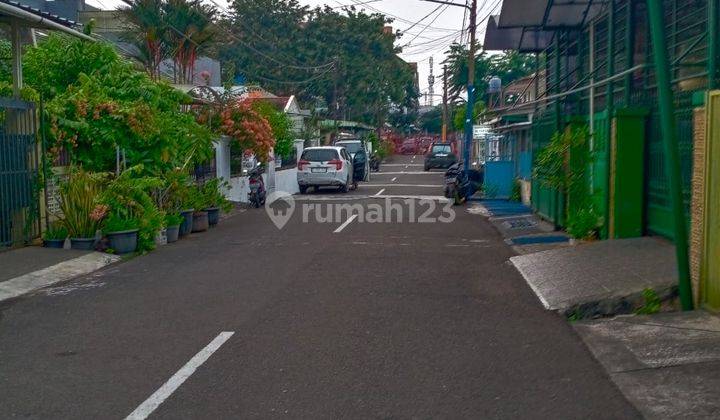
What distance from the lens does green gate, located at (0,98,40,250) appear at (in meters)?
13.3

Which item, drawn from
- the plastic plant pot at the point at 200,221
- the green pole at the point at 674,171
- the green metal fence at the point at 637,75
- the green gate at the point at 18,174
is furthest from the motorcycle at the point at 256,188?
the green pole at the point at 674,171

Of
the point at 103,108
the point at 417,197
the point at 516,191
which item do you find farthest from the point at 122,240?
the point at 417,197

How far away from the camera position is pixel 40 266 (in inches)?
481

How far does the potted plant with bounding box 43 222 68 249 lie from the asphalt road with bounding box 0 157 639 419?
1.41 metres

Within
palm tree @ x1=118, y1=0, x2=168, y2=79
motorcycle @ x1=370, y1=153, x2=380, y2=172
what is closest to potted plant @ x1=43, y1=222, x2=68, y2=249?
palm tree @ x1=118, y1=0, x2=168, y2=79

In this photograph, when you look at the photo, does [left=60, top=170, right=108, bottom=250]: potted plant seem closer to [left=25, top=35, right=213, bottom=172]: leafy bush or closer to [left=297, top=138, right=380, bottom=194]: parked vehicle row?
[left=25, top=35, right=213, bottom=172]: leafy bush

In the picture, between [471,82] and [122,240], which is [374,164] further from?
[122,240]

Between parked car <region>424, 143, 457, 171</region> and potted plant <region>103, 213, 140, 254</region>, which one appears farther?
parked car <region>424, 143, 457, 171</region>

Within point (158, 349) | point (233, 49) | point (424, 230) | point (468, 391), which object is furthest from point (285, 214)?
point (233, 49)

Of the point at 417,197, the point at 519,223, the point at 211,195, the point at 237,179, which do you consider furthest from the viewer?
the point at 417,197

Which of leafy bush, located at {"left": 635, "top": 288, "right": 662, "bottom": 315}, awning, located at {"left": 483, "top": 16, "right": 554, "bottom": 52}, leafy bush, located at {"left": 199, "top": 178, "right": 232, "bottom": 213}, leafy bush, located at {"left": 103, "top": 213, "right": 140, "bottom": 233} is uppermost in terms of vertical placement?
awning, located at {"left": 483, "top": 16, "right": 554, "bottom": 52}

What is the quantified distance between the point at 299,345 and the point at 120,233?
732 centimetres

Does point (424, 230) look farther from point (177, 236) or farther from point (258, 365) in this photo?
point (258, 365)

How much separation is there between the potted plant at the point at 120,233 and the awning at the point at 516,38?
32.5 feet
